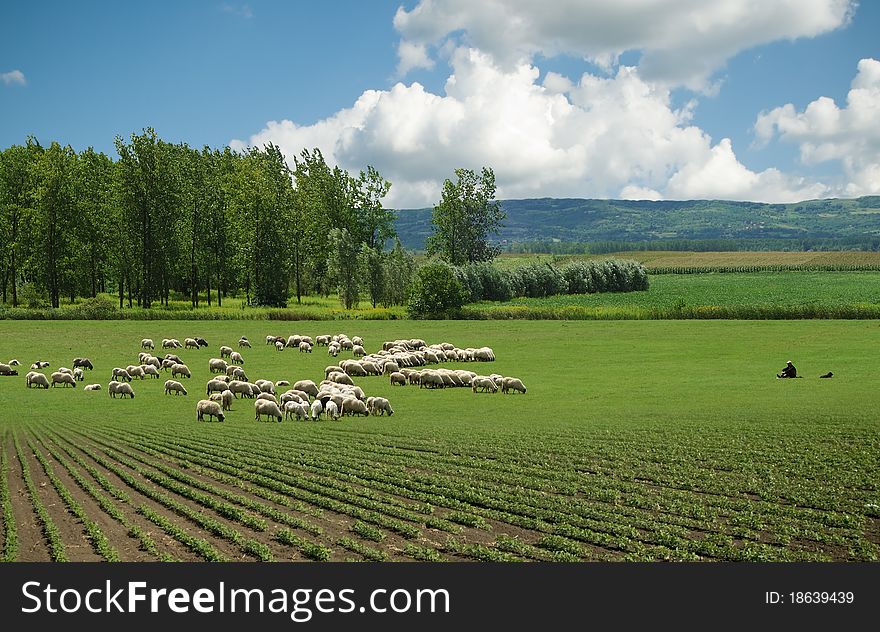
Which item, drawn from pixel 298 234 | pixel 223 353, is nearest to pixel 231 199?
pixel 298 234

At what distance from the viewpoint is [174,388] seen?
36.9m

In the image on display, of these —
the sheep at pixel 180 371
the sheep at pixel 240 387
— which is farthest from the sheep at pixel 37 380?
the sheep at pixel 240 387

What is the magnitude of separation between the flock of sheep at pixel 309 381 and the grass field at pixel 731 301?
122 ft

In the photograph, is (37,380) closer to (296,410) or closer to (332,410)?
(296,410)

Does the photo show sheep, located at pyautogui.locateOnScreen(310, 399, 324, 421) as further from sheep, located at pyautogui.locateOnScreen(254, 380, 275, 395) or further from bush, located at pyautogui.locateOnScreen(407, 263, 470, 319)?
bush, located at pyautogui.locateOnScreen(407, 263, 470, 319)

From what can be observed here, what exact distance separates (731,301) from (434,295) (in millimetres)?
53853

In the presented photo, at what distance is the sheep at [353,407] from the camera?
101 feet

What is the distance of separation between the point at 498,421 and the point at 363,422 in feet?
16.1

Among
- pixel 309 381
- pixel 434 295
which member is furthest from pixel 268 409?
pixel 434 295

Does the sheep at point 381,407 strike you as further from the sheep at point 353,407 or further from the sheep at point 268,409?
the sheep at point 268,409

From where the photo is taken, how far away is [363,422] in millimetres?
27953

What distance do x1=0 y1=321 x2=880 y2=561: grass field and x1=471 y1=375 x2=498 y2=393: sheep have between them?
115cm

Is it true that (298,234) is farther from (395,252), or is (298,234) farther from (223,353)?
(223,353)

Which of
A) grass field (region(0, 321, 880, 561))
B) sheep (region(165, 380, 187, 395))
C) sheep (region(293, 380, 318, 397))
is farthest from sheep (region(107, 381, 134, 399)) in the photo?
sheep (region(293, 380, 318, 397))
